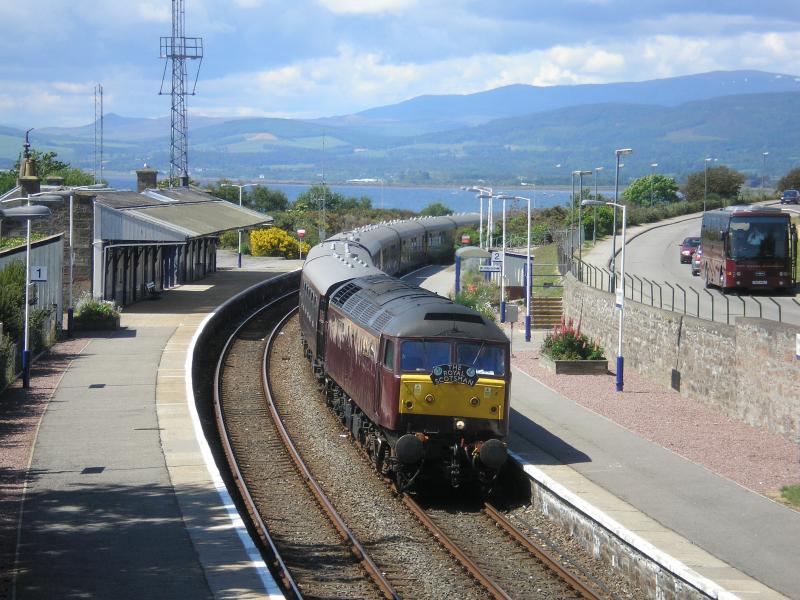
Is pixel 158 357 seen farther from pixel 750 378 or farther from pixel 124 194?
pixel 124 194

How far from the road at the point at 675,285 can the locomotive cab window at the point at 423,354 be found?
28.5ft

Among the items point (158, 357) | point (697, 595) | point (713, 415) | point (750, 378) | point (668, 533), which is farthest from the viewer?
point (158, 357)

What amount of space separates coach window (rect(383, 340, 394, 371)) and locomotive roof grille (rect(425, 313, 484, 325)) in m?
0.76

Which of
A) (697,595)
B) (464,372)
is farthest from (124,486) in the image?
(697,595)

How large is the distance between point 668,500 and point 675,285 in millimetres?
26206

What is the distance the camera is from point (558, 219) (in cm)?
8306

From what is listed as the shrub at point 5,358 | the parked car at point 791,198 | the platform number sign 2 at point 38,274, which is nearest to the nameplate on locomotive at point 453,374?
the shrub at point 5,358

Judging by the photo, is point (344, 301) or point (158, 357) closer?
point (344, 301)

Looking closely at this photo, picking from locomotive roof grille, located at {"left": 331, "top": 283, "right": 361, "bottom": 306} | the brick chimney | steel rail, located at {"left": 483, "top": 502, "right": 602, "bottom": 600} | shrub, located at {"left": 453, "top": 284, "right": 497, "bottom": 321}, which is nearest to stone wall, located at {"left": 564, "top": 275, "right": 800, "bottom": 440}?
shrub, located at {"left": 453, "top": 284, "right": 497, "bottom": 321}

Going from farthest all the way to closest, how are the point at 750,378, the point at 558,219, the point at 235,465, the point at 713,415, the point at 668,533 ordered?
1. the point at 558,219
2. the point at 713,415
3. the point at 750,378
4. the point at 235,465
5. the point at 668,533

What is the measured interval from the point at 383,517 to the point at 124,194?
36.5 metres

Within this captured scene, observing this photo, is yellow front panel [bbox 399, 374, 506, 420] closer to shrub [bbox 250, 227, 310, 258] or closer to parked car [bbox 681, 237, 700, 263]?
parked car [bbox 681, 237, 700, 263]

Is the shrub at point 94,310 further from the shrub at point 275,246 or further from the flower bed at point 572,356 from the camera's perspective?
the shrub at point 275,246

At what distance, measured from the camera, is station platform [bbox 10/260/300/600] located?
12.9 meters
